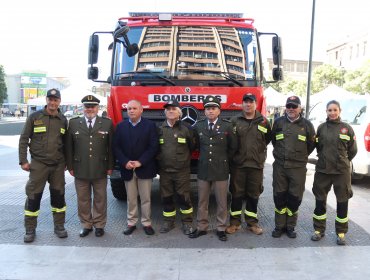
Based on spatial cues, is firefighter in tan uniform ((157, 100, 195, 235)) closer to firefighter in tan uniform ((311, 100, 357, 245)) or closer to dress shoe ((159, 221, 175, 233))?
dress shoe ((159, 221, 175, 233))

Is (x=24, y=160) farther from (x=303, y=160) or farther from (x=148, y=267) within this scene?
(x=303, y=160)

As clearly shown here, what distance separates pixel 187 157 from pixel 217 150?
16.8 inches

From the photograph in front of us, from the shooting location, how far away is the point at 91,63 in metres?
6.37

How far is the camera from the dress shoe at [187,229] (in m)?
5.06

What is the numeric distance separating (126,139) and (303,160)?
224 cm

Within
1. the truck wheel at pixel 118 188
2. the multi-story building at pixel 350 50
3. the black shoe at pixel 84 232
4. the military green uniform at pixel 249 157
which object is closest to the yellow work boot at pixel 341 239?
the military green uniform at pixel 249 157

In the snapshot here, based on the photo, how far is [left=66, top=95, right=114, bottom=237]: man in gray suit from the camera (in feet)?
16.0

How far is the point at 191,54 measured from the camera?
227 inches

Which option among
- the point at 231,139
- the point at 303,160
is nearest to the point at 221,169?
the point at 231,139

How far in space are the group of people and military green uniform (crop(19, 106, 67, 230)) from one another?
12mm

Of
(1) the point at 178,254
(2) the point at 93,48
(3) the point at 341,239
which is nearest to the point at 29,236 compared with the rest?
(1) the point at 178,254

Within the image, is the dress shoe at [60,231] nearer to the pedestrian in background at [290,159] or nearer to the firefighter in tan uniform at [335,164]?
the pedestrian in background at [290,159]

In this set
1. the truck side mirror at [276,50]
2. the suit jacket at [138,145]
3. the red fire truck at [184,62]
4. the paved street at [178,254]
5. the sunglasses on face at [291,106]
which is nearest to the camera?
the paved street at [178,254]

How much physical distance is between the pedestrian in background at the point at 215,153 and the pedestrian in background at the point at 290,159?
0.61m
